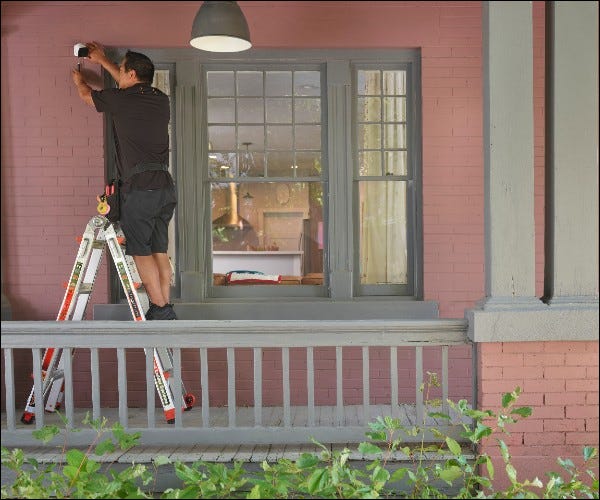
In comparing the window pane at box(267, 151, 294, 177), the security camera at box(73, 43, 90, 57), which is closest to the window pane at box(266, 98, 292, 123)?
the window pane at box(267, 151, 294, 177)

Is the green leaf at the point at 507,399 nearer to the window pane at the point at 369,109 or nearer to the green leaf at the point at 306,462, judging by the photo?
the green leaf at the point at 306,462

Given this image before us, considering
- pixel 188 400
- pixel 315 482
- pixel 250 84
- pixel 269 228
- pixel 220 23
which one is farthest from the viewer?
pixel 269 228

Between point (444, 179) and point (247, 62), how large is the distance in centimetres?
189

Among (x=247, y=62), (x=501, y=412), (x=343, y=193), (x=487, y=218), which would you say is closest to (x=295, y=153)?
(x=343, y=193)

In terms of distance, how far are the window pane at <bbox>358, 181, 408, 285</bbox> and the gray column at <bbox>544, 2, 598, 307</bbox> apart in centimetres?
173

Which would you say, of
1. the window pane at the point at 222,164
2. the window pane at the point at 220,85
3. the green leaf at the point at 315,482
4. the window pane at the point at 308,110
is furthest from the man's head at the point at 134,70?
the green leaf at the point at 315,482

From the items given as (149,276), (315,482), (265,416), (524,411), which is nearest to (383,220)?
(265,416)

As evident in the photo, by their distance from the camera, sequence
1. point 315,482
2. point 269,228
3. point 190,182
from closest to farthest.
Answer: point 315,482 → point 190,182 → point 269,228

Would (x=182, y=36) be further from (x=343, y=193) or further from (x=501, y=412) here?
(x=501, y=412)

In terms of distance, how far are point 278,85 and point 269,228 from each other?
1.28 meters

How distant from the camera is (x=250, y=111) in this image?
16.1 feet

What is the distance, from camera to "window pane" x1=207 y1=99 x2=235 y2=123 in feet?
16.1

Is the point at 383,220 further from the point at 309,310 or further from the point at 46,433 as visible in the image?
the point at 46,433

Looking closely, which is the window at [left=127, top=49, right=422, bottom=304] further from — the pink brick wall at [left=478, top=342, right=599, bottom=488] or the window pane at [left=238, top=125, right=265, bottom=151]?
the pink brick wall at [left=478, top=342, right=599, bottom=488]
